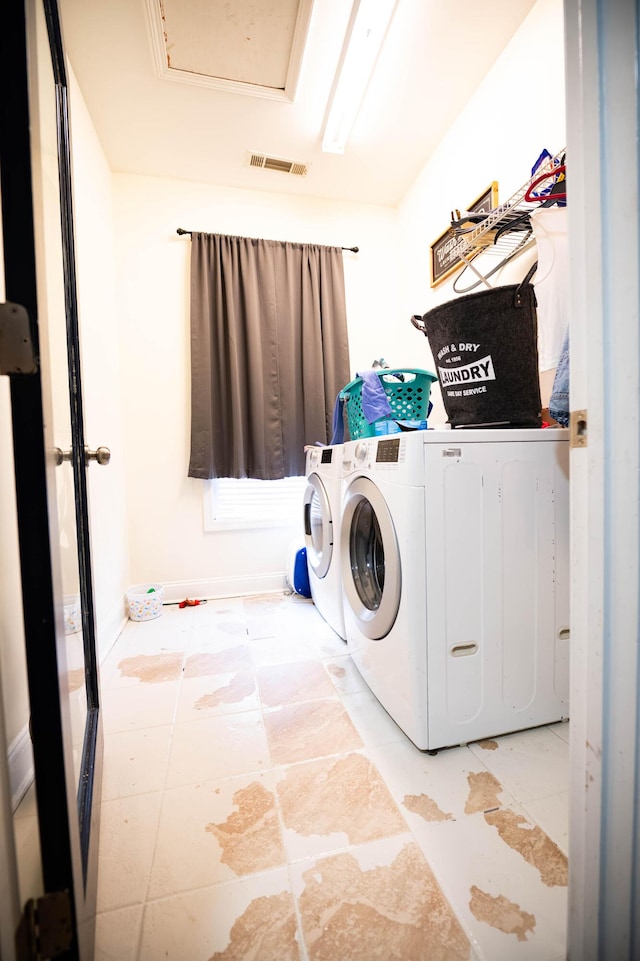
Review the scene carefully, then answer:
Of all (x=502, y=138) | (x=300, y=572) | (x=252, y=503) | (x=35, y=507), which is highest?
(x=502, y=138)

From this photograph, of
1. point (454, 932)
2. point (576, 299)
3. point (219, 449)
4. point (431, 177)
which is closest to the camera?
point (576, 299)

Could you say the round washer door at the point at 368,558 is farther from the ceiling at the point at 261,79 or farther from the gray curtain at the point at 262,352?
the ceiling at the point at 261,79

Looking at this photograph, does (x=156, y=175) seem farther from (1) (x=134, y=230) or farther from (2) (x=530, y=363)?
(2) (x=530, y=363)

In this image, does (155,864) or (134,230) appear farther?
(134,230)

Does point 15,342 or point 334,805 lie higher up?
point 15,342

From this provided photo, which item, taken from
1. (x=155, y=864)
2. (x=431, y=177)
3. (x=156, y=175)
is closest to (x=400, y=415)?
(x=155, y=864)

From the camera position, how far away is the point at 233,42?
1728 millimetres

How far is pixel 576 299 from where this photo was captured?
568mm

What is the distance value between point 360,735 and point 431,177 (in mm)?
2982

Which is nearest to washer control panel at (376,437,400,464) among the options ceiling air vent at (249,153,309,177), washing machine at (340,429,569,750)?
washing machine at (340,429,569,750)

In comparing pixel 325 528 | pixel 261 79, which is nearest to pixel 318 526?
pixel 325 528

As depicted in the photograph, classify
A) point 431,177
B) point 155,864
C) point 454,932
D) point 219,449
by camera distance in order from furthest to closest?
point 219,449 < point 431,177 < point 155,864 < point 454,932

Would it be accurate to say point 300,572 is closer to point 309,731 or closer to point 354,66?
point 309,731

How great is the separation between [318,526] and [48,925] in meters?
1.69
